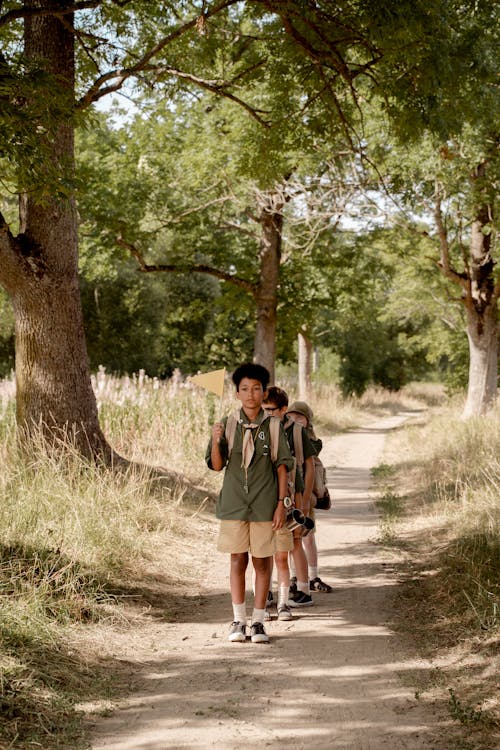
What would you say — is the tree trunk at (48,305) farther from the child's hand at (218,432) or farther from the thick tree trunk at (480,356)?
the thick tree trunk at (480,356)

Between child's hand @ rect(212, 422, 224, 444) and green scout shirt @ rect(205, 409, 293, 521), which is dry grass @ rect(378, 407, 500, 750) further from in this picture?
child's hand @ rect(212, 422, 224, 444)

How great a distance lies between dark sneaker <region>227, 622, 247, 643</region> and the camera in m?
5.71

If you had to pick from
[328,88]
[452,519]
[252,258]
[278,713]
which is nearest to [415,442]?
[252,258]

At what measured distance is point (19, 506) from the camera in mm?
6980

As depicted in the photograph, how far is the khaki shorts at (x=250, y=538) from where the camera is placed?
A: 19.0ft

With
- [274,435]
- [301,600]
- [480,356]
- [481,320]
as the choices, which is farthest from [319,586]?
[481,320]

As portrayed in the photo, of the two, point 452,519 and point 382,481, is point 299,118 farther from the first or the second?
point 382,481

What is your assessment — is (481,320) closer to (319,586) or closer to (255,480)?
(319,586)

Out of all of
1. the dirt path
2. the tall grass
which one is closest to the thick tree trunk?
the tall grass

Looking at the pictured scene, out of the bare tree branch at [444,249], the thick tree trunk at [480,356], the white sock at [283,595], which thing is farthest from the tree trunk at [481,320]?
the white sock at [283,595]

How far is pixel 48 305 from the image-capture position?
926 cm

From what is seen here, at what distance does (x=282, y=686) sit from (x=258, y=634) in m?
0.91

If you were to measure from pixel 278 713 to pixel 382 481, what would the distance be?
10.3 m

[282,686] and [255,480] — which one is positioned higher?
[255,480]
